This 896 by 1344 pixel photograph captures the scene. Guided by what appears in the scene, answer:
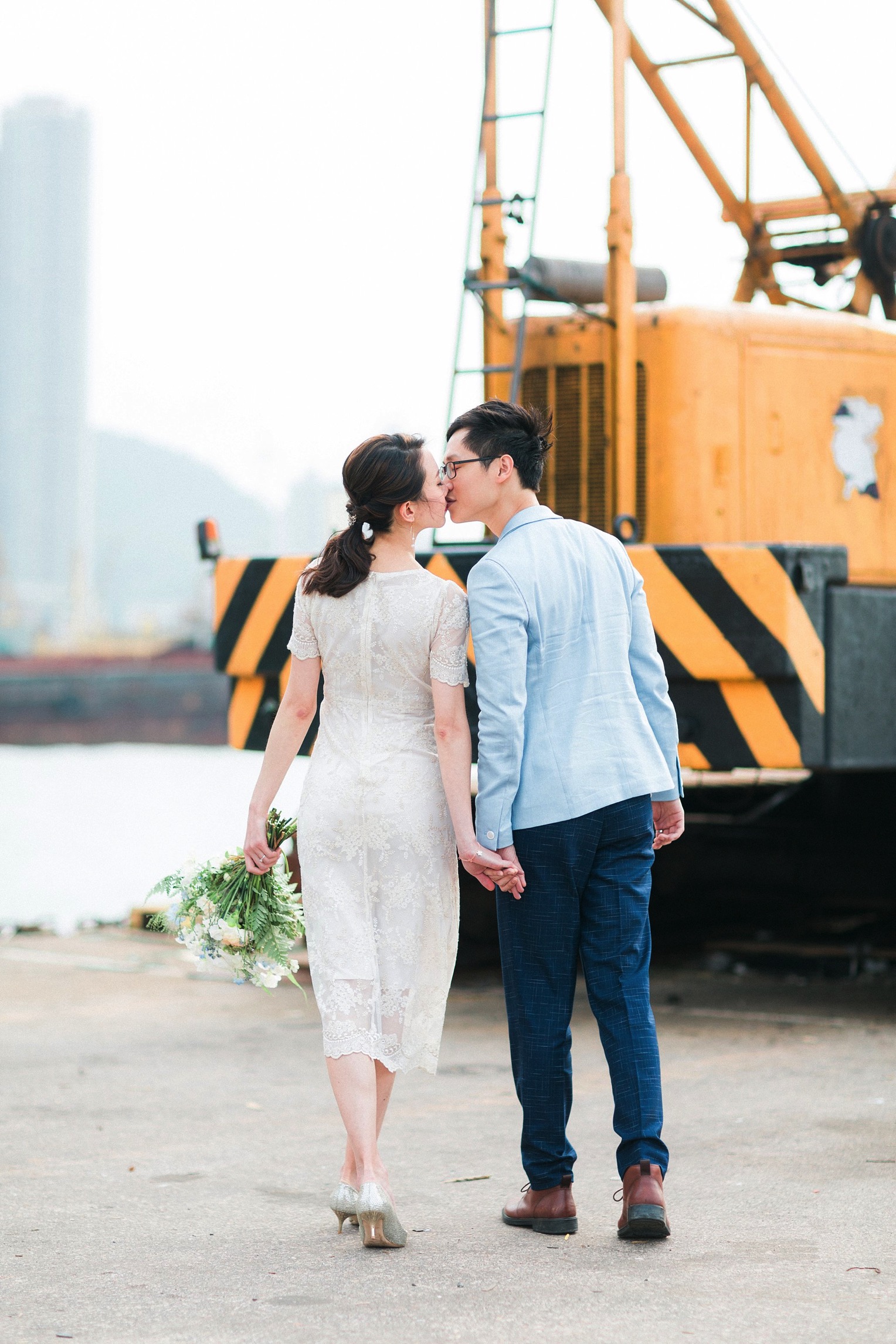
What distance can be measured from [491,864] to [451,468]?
0.85 metres

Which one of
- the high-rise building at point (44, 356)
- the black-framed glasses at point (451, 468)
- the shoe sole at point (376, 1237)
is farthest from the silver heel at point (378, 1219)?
the high-rise building at point (44, 356)

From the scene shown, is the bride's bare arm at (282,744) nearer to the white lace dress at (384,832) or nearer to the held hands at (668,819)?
the white lace dress at (384,832)

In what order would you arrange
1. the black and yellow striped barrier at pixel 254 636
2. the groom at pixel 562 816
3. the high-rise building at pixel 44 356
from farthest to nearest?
the high-rise building at pixel 44 356
the black and yellow striped barrier at pixel 254 636
the groom at pixel 562 816

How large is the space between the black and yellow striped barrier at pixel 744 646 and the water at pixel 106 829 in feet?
4.38

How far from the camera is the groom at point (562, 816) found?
3266mm

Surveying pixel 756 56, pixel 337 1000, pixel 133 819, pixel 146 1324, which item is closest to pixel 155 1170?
pixel 337 1000

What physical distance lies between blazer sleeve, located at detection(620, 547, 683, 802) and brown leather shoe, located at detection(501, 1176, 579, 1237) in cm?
83

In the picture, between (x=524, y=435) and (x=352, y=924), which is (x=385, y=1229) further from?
(x=524, y=435)

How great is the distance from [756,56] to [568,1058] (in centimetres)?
531

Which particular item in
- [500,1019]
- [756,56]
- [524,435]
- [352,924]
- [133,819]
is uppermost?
[756,56]

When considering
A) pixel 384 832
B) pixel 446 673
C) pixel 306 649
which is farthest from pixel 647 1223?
pixel 306 649

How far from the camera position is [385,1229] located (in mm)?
3166

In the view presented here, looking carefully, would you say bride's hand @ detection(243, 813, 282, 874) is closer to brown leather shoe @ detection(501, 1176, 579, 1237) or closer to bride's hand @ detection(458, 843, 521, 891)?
bride's hand @ detection(458, 843, 521, 891)

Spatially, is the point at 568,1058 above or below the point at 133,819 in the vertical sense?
above
